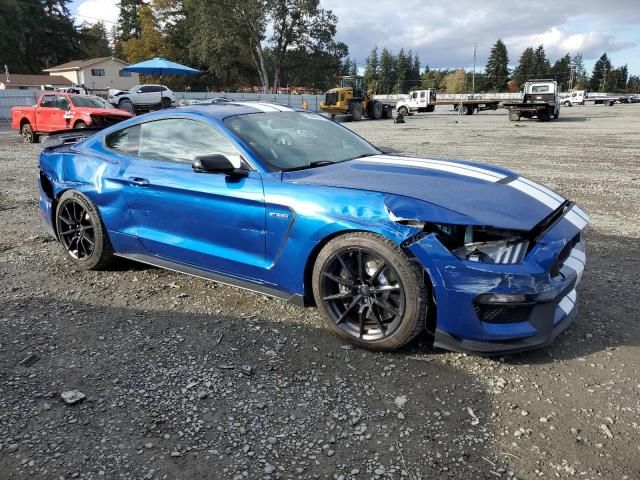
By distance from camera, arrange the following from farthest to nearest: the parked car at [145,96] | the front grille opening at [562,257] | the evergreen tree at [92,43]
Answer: the evergreen tree at [92,43] < the parked car at [145,96] < the front grille opening at [562,257]

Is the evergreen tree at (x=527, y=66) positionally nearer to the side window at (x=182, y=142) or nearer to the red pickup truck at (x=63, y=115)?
the red pickup truck at (x=63, y=115)

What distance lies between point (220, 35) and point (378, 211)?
177 ft

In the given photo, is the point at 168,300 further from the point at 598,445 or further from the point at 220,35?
the point at 220,35

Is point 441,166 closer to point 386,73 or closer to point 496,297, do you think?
point 496,297

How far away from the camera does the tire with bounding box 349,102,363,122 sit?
104 feet

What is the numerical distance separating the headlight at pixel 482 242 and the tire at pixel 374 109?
32.1 meters

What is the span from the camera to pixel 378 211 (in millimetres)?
2887

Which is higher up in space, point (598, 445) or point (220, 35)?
point (220, 35)

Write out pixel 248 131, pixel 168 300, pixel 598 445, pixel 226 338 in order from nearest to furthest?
pixel 598 445 < pixel 226 338 < pixel 248 131 < pixel 168 300

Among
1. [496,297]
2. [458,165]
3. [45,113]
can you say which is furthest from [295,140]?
[45,113]

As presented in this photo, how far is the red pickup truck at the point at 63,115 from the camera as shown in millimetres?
14227

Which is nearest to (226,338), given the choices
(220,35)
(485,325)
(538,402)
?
(485,325)

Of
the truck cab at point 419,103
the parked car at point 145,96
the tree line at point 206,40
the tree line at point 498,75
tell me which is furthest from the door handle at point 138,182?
the tree line at point 498,75

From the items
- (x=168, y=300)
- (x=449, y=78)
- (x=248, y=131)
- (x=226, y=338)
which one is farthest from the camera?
(x=449, y=78)
